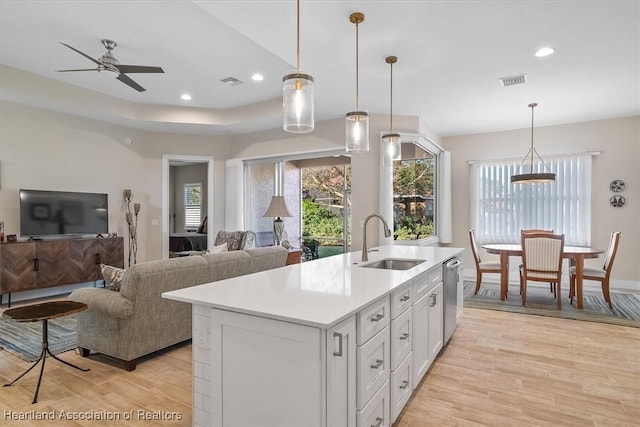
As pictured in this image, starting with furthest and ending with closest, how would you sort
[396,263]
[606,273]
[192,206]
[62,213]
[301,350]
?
[192,206] < [62,213] < [606,273] < [396,263] < [301,350]

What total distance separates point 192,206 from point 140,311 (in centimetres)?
715

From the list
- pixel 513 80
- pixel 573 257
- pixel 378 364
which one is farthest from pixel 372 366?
pixel 573 257

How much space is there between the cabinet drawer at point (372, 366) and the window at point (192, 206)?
27.2 ft

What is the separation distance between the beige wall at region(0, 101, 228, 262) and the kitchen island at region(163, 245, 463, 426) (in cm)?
475

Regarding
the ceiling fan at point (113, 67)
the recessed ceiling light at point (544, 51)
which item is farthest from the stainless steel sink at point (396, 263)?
the ceiling fan at point (113, 67)

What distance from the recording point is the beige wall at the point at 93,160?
4.88m

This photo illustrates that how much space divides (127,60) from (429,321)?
14.1ft

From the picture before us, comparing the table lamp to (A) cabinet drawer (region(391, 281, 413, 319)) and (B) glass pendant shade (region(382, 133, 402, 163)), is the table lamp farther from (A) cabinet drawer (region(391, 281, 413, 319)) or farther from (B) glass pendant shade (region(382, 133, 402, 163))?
(A) cabinet drawer (region(391, 281, 413, 319))

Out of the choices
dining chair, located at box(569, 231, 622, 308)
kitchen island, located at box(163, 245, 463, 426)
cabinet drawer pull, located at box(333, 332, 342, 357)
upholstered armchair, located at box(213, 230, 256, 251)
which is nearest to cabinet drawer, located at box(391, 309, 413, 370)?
kitchen island, located at box(163, 245, 463, 426)

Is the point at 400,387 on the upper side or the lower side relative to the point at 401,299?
lower

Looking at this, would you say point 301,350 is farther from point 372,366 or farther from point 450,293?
point 450,293

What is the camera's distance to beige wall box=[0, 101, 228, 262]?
4.88m

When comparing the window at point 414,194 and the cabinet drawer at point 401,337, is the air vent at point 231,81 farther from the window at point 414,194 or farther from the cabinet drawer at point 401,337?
the cabinet drawer at point 401,337

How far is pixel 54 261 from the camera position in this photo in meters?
4.86
